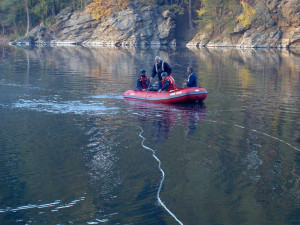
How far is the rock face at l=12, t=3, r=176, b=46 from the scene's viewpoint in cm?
6500

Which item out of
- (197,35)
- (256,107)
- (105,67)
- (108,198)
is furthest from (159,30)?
(108,198)

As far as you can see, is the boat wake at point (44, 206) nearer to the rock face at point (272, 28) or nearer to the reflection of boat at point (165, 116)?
the reflection of boat at point (165, 116)

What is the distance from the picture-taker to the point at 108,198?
768cm

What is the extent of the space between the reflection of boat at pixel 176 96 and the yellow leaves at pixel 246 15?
43.5 m

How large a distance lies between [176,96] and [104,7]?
54447mm

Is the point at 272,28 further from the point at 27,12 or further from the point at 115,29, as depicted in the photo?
the point at 27,12

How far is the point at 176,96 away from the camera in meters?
16.1

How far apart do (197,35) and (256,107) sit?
165 feet

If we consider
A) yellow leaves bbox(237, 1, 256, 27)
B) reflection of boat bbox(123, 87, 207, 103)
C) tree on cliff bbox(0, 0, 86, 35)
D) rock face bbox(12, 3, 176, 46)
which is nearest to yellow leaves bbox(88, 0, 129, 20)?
rock face bbox(12, 3, 176, 46)

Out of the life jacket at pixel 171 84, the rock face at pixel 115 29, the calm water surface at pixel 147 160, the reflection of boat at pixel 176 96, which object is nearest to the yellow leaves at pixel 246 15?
the rock face at pixel 115 29

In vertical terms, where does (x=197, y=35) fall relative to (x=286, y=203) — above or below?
above

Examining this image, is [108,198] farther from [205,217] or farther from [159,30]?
[159,30]

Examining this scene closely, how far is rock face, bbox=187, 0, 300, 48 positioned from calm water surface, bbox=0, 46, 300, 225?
129ft

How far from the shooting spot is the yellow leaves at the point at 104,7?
2645 inches
